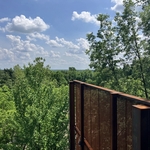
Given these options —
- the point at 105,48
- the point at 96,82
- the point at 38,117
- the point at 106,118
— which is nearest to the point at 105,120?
the point at 106,118

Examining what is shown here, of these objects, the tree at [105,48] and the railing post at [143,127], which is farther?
the tree at [105,48]

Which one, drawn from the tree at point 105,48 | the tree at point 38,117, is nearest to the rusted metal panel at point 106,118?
the tree at point 38,117

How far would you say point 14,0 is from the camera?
18.6m

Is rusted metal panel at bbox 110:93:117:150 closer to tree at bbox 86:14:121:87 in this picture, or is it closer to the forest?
the forest

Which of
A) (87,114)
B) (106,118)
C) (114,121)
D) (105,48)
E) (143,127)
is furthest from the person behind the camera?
(105,48)

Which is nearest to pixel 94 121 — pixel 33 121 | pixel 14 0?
pixel 33 121

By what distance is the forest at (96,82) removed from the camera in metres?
8.95

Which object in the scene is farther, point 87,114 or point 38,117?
point 38,117

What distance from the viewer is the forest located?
8.95 metres

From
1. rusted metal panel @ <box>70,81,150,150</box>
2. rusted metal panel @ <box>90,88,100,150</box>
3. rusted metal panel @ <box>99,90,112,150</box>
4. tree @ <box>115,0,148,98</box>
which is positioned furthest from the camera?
tree @ <box>115,0,148,98</box>

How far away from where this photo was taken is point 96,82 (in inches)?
554

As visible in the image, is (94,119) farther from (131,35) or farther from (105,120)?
(131,35)

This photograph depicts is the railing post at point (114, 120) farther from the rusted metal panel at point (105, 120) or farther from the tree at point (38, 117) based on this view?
the tree at point (38, 117)

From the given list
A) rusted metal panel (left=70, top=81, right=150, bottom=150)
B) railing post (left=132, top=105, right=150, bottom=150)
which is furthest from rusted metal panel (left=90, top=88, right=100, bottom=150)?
railing post (left=132, top=105, right=150, bottom=150)
